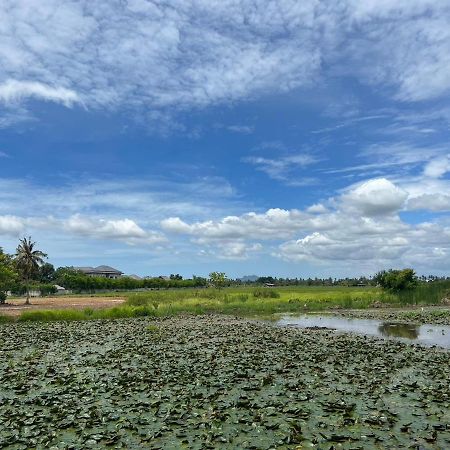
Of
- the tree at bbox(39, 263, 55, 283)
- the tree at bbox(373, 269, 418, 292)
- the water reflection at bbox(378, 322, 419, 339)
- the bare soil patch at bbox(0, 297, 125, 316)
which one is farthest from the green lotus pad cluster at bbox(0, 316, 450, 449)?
the tree at bbox(39, 263, 55, 283)

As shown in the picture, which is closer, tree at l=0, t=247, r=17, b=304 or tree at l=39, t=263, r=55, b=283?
tree at l=0, t=247, r=17, b=304

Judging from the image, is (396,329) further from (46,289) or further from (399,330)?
(46,289)

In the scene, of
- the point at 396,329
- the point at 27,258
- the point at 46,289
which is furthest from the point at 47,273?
the point at 396,329

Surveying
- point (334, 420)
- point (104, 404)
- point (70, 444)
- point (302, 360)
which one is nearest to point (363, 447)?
point (334, 420)

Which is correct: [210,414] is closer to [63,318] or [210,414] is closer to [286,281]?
[63,318]

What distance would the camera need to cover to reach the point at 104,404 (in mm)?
12367

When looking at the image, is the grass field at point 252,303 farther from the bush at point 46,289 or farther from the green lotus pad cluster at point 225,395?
the bush at point 46,289

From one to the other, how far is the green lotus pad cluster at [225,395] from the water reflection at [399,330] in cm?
518

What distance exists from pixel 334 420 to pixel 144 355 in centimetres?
1154

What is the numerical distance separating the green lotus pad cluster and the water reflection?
518 centimetres

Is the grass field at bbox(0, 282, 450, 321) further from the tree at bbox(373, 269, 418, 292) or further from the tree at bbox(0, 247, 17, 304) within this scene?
the tree at bbox(0, 247, 17, 304)

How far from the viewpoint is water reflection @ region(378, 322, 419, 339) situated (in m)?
28.0

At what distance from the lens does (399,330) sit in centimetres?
3081

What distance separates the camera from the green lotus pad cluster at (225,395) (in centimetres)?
963
